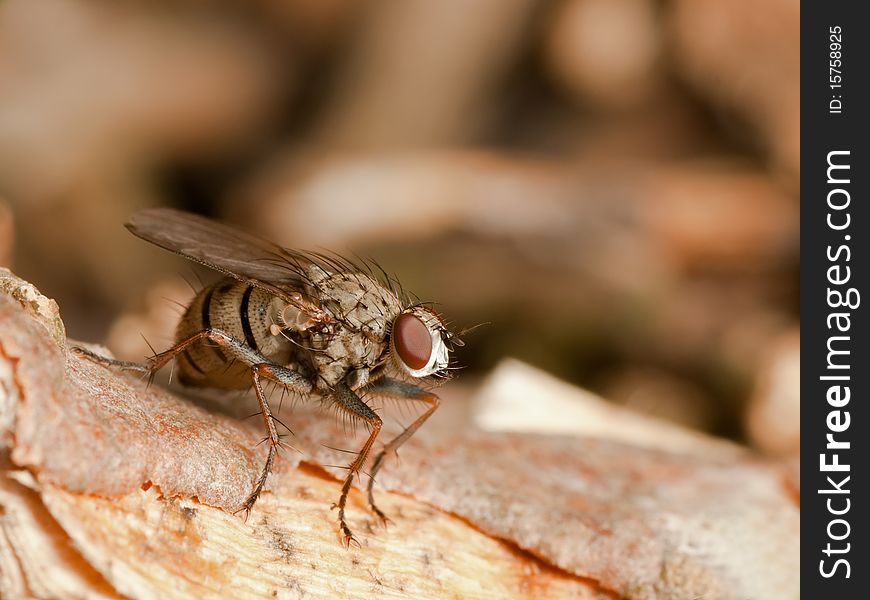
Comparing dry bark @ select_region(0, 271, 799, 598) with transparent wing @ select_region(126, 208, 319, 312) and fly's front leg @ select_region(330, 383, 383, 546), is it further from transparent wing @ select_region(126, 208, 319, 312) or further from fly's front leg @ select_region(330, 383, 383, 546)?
transparent wing @ select_region(126, 208, 319, 312)

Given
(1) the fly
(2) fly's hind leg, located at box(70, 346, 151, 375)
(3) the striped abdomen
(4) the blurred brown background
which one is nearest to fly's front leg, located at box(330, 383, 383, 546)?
(1) the fly

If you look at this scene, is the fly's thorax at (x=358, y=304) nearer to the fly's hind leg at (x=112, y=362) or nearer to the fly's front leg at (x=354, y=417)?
the fly's front leg at (x=354, y=417)

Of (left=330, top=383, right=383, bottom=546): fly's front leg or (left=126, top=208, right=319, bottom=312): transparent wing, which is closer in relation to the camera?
(left=330, top=383, right=383, bottom=546): fly's front leg

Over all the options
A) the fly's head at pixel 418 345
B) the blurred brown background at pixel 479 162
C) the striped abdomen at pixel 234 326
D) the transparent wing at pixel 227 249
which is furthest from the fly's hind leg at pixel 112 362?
the blurred brown background at pixel 479 162

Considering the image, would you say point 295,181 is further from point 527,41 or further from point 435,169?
point 527,41

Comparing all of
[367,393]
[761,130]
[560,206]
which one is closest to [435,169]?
[560,206]
